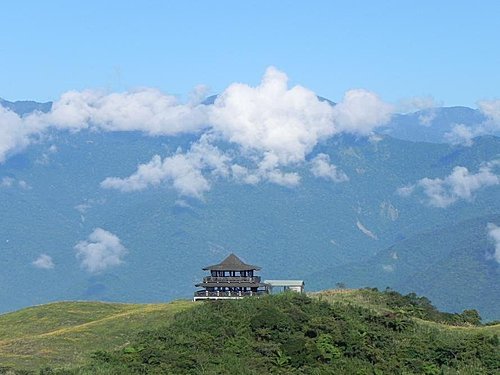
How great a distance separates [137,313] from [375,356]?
117 feet

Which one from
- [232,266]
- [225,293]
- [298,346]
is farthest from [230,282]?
[298,346]

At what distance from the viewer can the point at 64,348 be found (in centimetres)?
8825

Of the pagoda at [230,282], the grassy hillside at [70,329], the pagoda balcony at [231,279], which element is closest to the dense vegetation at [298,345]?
the grassy hillside at [70,329]

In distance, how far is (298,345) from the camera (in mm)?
74250

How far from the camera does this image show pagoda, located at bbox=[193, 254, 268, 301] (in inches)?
4555

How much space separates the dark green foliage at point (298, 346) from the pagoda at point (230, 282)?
102 feet

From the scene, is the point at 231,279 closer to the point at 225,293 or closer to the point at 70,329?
the point at 225,293

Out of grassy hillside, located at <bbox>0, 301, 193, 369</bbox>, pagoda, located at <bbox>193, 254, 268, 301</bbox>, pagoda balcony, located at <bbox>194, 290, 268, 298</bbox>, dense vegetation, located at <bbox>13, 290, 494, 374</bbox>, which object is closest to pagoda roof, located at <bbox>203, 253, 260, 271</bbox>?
pagoda, located at <bbox>193, 254, 268, 301</bbox>

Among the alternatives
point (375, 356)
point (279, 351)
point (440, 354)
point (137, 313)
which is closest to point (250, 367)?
point (279, 351)

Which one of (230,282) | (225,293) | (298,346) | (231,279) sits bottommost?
(298,346)

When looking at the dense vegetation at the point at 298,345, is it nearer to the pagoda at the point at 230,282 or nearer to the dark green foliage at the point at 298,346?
the dark green foliage at the point at 298,346

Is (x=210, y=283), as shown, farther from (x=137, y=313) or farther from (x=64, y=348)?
(x=64, y=348)

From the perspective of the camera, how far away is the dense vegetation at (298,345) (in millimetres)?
71438

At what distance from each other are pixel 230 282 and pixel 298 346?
140 feet
